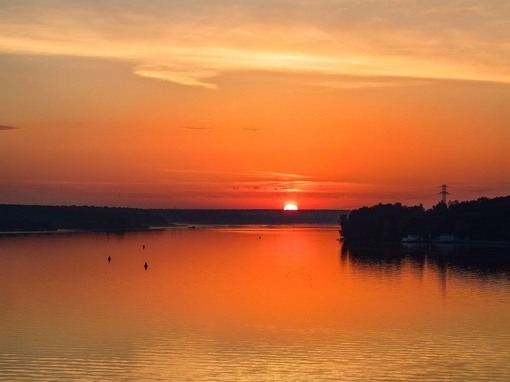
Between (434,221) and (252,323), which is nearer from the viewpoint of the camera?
(252,323)

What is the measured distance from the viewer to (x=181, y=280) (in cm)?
7894

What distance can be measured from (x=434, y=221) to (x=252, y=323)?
128407 millimetres

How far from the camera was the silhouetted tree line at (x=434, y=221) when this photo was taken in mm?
152125

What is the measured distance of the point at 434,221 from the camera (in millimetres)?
172750

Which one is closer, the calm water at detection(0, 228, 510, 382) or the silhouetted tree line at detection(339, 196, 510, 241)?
the calm water at detection(0, 228, 510, 382)

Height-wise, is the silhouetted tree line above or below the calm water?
above

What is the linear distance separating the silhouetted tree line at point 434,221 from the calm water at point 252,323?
191 ft

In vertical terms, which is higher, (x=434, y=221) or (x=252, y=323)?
(x=434, y=221)

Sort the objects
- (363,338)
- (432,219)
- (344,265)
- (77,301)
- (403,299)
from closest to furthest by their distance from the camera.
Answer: (363,338) → (77,301) → (403,299) → (344,265) → (432,219)

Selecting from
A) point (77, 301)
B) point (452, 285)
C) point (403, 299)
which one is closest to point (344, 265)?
point (452, 285)

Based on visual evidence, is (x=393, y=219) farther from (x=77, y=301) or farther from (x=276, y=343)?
(x=276, y=343)

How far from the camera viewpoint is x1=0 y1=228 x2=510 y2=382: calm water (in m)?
38.0

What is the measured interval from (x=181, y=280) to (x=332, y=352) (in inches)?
1529

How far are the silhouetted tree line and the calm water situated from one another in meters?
→ 58.4
